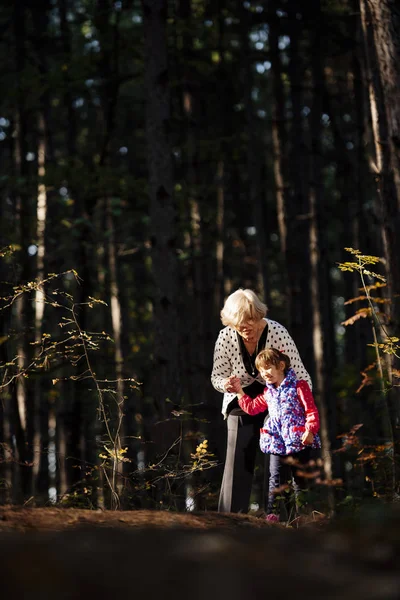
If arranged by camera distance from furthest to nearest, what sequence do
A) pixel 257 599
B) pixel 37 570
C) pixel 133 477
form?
1. pixel 133 477
2. pixel 37 570
3. pixel 257 599

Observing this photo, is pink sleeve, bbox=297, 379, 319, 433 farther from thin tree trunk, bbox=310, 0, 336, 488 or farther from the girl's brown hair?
thin tree trunk, bbox=310, 0, 336, 488

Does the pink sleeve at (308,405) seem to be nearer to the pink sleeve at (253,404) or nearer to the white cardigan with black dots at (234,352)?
the white cardigan with black dots at (234,352)

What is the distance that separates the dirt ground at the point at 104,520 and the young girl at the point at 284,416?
63.8 inches

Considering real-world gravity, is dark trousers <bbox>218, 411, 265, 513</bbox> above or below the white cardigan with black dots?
below

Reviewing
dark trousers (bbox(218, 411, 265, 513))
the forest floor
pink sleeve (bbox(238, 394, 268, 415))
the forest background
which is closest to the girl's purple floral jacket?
pink sleeve (bbox(238, 394, 268, 415))

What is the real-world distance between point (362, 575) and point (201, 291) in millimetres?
15624

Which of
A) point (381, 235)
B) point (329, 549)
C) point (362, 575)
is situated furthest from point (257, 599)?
point (381, 235)

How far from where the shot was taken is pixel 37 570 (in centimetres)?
259

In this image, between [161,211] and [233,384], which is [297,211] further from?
[233,384]

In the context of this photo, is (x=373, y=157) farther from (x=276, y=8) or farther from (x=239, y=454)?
(x=276, y=8)

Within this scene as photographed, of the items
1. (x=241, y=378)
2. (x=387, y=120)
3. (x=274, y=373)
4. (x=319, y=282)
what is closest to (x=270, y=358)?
(x=274, y=373)

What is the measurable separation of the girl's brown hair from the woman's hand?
0.23 meters

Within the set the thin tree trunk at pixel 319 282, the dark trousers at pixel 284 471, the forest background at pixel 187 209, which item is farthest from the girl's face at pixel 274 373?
the thin tree trunk at pixel 319 282

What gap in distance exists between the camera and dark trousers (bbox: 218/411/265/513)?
702 cm
